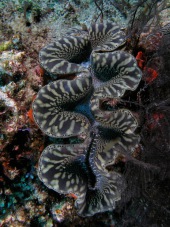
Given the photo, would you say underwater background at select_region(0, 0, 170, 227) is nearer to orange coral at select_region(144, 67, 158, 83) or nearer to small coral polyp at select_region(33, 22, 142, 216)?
orange coral at select_region(144, 67, 158, 83)

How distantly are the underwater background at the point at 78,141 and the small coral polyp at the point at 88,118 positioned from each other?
17 centimetres

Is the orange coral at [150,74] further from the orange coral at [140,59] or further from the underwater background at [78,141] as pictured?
the orange coral at [140,59]

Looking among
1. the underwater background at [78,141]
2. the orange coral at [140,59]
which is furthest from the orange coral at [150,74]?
the orange coral at [140,59]

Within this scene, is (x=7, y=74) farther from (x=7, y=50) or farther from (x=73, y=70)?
(x=73, y=70)

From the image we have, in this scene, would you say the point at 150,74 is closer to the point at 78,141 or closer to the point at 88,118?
the point at 88,118

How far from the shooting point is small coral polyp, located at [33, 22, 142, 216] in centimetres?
266

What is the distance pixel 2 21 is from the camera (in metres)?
3.79

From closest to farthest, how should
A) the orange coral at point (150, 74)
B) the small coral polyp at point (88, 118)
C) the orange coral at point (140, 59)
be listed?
the small coral polyp at point (88, 118) < the orange coral at point (150, 74) < the orange coral at point (140, 59)

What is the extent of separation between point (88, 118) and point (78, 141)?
1.09ft

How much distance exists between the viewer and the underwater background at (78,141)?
285cm

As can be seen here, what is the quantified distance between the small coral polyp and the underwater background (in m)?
0.17

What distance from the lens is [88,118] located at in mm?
2889

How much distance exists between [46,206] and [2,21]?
3014 mm

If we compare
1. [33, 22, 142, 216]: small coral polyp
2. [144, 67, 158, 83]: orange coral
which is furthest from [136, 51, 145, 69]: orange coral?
[33, 22, 142, 216]: small coral polyp
